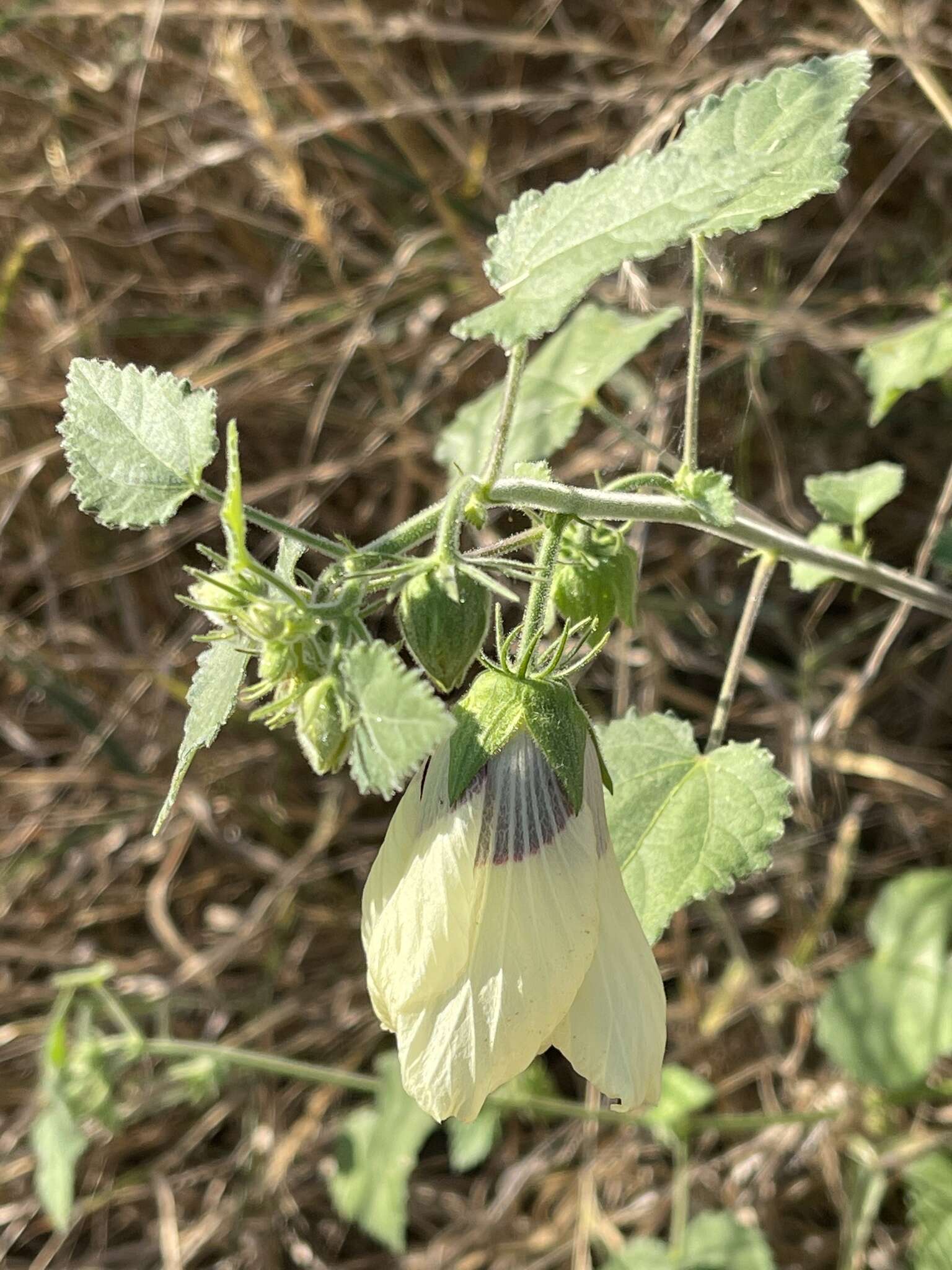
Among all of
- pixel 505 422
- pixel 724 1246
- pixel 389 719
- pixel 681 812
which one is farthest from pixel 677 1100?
pixel 389 719

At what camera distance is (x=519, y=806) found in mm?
929

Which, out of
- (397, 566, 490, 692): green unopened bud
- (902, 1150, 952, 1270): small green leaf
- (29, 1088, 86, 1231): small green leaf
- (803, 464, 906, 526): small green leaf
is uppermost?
(397, 566, 490, 692): green unopened bud

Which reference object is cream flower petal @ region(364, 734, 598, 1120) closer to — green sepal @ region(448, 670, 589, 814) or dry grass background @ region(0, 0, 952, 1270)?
green sepal @ region(448, 670, 589, 814)

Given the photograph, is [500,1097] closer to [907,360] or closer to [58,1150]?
[58,1150]

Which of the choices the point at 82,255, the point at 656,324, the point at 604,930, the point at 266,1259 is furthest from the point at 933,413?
the point at 266,1259

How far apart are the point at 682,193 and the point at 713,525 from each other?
35 centimetres

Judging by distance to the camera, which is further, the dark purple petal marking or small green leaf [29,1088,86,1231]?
small green leaf [29,1088,86,1231]

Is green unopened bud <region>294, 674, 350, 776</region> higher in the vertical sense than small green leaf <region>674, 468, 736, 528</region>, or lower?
higher

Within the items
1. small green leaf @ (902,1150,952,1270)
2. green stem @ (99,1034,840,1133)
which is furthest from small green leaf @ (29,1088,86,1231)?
small green leaf @ (902,1150,952,1270)

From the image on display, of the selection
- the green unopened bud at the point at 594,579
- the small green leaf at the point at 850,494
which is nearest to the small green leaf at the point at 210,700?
the green unopened bud at the point at 594,579

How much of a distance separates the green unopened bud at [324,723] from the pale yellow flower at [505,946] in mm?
148

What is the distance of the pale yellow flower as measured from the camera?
2.87ft

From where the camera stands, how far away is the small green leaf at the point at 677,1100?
2.04m

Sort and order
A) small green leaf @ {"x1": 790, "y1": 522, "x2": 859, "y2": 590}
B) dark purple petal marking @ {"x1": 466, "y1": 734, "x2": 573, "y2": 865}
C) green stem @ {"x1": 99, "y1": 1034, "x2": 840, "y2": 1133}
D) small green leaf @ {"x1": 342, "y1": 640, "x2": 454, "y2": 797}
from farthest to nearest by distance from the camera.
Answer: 1. green stem @ {"x1": 99, "y1": 1034, "x2": 840, "y2": 1133}
2. small green leaf @ {"x1": 790, "y1": 522, "x2": 859, "y2": 590}
3. dark purple petal marking @ {"x1": 466, "y1": 734, "x2": 573, "y2": 865}
4. small green leaf @ {"x1": 342, "y1": 640, "x2": 454, "y2": 797}
